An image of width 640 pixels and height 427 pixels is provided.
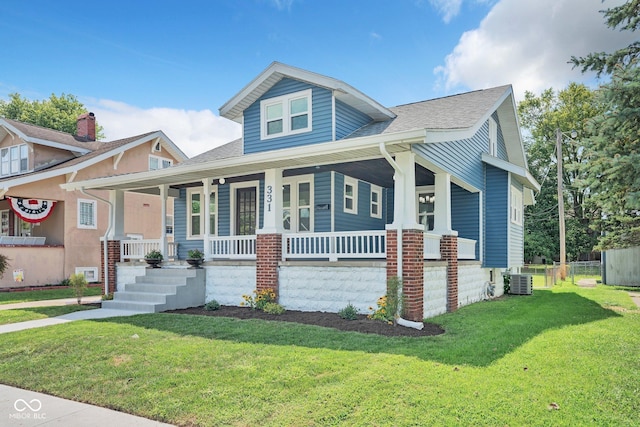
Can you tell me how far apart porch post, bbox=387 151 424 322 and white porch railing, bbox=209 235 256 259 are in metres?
3.99

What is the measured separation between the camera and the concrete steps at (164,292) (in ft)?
34.3

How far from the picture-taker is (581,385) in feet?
15.7

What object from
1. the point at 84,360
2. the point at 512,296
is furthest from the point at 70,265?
the point at 512,296

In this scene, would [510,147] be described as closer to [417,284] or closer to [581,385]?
[417,284]

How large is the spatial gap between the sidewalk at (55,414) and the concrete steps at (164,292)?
5422mm

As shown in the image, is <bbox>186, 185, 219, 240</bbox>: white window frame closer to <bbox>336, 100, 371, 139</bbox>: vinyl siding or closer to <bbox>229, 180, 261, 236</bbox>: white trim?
<bbox>229, 180, 261, 236</bbox>: white trim

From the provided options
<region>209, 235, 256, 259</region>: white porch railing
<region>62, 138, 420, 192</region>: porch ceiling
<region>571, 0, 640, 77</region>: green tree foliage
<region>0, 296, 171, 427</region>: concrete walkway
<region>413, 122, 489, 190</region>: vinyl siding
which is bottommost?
<region>0, 296, 171, 427</region>: concrete walkway

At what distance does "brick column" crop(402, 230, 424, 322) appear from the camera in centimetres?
834

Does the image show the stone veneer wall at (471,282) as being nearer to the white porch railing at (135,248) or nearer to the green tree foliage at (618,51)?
the green tree foliage at (618,51)

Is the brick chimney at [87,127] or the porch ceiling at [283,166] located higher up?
the brick chimney at [87,127]

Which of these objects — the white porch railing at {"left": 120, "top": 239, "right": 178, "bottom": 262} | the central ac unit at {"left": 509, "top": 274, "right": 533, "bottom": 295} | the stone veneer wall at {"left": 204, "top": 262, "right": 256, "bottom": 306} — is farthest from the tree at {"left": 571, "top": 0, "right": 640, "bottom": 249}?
the white porch railing at {"left": 120, "top": 239, "right": 178, "bottom": 262}

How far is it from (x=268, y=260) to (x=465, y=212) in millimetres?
6992

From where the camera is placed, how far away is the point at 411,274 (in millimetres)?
8367

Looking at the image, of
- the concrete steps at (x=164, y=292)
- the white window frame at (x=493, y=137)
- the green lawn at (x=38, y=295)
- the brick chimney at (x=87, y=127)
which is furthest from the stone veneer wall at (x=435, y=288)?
the brick chimney at (x=87, y=127)
